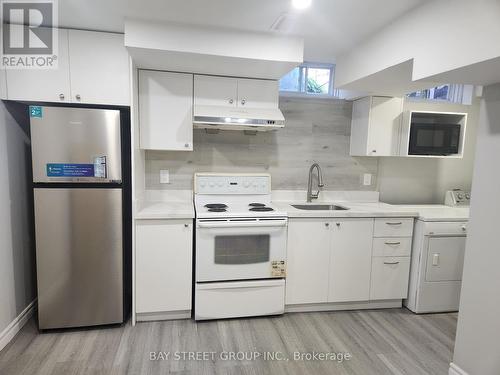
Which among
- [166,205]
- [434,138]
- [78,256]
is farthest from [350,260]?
[78,256]

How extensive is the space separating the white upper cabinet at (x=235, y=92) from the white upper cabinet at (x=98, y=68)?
0.61 meters

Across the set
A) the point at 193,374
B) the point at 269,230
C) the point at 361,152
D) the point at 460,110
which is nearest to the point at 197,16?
the point at 269,230

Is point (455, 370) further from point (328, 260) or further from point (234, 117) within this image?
point (234, 117)

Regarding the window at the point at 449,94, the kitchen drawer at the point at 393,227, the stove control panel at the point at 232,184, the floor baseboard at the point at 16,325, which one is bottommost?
the floor baseboard at the point at 16,325

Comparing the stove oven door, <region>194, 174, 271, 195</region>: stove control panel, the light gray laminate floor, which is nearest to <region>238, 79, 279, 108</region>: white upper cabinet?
<region>194, 174, 271, 195</region>: stove control panel

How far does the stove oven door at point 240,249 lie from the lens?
8.11ft

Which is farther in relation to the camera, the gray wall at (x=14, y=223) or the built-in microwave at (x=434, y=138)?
the built-in microwave at (x=434, y=138)

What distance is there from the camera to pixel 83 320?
2.39 metres

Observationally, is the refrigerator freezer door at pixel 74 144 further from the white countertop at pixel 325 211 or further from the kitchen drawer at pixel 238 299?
the kitchen drawer at pixel 238 299

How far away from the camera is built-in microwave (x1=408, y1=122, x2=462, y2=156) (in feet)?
9.71

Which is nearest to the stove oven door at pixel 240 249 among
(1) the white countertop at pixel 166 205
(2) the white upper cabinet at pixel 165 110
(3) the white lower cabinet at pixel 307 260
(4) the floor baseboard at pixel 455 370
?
(3) the white lower cabinet at pixel 307 260

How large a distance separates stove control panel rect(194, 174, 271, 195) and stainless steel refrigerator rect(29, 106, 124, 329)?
0.78 metres

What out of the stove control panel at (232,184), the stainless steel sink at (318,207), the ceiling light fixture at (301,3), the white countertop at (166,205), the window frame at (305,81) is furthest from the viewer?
the window frame at (305,81)

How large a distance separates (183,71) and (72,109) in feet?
3.01
